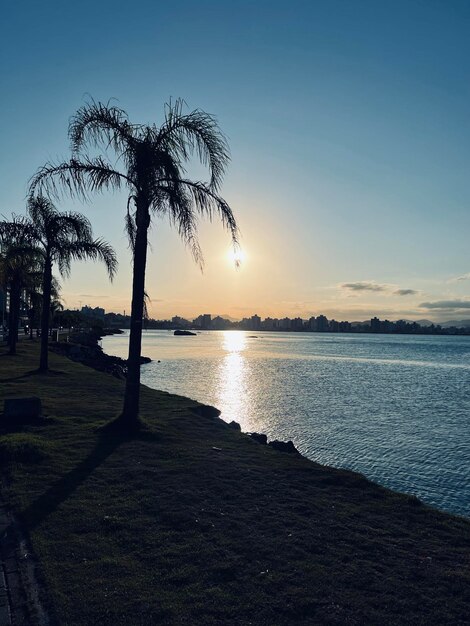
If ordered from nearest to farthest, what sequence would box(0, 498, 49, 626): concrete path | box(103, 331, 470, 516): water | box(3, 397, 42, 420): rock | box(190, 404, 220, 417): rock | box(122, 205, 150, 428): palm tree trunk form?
box(0, 498, 49, 626): concrete path, box(3, 397, 42, 420): rock, box(122, 205, 150, 428): palm tree trunk, box(103, 331, 470, 516): water, box(190, 404, 220, 417): rock

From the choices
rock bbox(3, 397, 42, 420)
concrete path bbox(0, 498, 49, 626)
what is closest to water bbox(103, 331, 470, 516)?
rock bbox(3, 397, 42, 420)

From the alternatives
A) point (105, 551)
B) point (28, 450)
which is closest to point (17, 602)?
point (105, 551)

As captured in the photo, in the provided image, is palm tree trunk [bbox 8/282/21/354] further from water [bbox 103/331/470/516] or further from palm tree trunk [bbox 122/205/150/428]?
palm tree trunk [bbox 122/205/150/428]

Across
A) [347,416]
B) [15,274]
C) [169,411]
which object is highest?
[15,274]

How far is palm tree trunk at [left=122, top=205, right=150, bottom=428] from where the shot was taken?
516 inches

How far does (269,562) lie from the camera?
5836 millimetres

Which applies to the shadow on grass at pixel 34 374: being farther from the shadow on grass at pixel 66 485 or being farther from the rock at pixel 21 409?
the shadow on grass at pixel 66 485

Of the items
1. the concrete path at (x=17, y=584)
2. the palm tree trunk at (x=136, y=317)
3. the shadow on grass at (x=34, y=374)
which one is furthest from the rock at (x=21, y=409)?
the shadow on grass at (x=34, y=374)

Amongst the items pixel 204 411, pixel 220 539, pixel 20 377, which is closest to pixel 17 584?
pixel 220 539

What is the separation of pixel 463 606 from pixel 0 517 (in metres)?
6.29

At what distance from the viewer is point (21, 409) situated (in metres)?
13.0

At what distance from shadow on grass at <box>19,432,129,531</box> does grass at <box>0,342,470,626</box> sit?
3cm

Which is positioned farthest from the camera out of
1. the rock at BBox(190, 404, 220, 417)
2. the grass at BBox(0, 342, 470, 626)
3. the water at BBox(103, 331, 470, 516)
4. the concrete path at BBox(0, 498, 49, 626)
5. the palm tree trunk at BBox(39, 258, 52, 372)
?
the palm tree trunk at BBox(39, 258, 52, 372)

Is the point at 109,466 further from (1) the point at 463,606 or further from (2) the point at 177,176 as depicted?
(2) the point at 177,176
